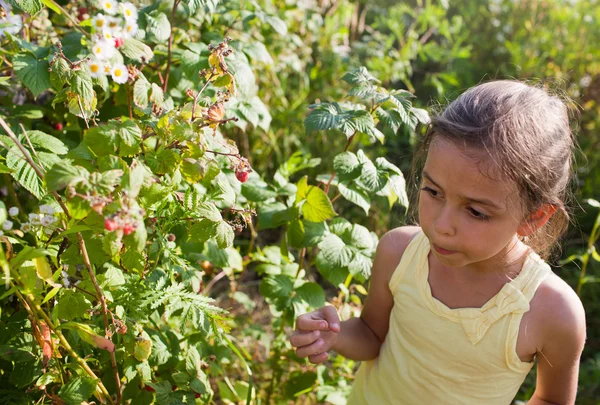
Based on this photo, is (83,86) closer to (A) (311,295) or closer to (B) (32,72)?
(B) (32,72)

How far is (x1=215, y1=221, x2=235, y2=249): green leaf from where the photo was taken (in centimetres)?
105

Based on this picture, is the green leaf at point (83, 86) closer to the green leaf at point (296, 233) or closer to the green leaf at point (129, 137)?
the green leaf at point (129, 137)

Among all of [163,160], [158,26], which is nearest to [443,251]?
[163,160]

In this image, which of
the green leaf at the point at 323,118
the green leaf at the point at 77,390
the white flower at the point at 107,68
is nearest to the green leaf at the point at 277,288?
the green leaf at the point at 323,118

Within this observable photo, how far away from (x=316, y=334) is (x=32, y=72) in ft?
2.50

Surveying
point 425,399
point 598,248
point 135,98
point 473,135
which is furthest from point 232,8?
point 598,248

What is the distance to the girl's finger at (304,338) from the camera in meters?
1.27

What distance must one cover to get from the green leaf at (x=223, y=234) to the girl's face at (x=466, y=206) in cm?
38

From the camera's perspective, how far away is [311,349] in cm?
128

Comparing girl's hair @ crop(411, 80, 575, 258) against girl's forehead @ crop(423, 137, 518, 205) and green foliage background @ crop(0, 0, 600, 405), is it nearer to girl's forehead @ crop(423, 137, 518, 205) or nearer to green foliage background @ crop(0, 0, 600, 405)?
girl's forehead @ crop(423, 137, 518, 205)

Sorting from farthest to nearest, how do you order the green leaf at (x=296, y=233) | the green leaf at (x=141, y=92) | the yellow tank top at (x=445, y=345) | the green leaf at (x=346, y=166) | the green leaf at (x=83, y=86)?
1. the green leaf at (x=296, y=233)
2. the green leaf at (x=346, y=166)
3. the yellow tank top at (x=445, y=345)
4. the green leaf at (x=141, y=92)
5. the green leaf at (x=83, y=86)

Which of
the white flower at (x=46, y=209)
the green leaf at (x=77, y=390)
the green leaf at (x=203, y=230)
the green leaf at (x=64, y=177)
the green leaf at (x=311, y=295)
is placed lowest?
the green leaf at (x=311, y=295)

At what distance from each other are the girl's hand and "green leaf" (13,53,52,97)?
0.68 metres

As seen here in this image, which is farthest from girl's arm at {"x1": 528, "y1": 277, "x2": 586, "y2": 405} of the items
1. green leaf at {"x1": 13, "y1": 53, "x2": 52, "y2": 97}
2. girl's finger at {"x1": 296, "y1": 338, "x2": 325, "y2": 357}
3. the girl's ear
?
green leaf at {"x1": 13, "y1": 53, "x2": 52, "y2": 97}
